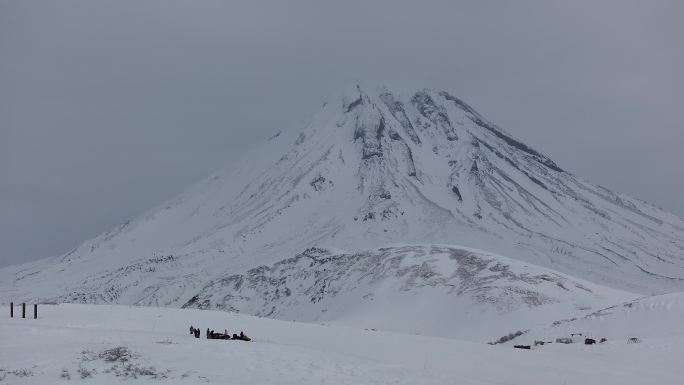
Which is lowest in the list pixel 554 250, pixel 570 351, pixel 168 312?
pixel 570 351

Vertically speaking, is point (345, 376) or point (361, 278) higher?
point (361, 278)

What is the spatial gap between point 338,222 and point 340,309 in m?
116

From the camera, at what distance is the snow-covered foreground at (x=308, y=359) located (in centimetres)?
1697

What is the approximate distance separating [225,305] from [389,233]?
79.7 meters

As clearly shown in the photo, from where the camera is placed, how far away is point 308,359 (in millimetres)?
19766

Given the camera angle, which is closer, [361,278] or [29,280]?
[361,278]

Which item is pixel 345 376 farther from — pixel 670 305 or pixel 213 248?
pixel 213 248

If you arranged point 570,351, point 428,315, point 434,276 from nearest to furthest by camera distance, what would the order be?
point 570,351, point 428,315, point 434,276

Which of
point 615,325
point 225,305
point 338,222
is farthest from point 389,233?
point 615,325

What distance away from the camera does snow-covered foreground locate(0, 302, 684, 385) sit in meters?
17.0

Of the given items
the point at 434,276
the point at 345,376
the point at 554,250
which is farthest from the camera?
the point at 554,250

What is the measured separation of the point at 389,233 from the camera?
18750 cm

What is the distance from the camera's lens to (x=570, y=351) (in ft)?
88.5

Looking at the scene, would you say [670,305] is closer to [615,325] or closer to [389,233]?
[615,325]
